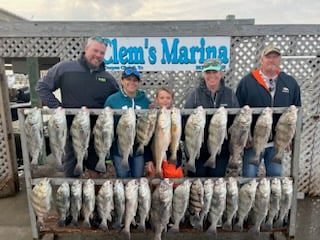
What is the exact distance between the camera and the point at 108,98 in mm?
3166

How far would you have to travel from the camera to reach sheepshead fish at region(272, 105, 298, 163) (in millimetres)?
2799

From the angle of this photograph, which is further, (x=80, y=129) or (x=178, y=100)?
(x=178, y=100)

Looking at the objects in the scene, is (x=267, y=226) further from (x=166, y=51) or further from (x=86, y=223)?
(x=166, y=51)

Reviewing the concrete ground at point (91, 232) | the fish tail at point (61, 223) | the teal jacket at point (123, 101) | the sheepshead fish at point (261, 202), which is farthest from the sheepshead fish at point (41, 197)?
the sheepshead fish at point (261, 202)

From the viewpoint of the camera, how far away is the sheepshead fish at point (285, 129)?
9.18ft

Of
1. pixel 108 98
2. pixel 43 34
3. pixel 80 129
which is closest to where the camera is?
pixel 80 129

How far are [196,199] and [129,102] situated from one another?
1078mm

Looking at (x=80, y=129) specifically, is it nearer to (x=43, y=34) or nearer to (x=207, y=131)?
(x=207, y=131)

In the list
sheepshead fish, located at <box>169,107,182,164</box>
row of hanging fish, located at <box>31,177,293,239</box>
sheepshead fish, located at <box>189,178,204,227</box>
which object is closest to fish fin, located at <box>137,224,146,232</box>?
row of hanging fish, located at <box>31,177,293,239</box>

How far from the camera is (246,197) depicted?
112 inches

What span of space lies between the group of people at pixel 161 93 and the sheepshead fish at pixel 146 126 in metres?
0.25

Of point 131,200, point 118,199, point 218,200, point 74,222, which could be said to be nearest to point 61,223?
point 74,222

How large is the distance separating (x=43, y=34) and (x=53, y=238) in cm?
251

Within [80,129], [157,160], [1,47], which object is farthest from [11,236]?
[1,47]
